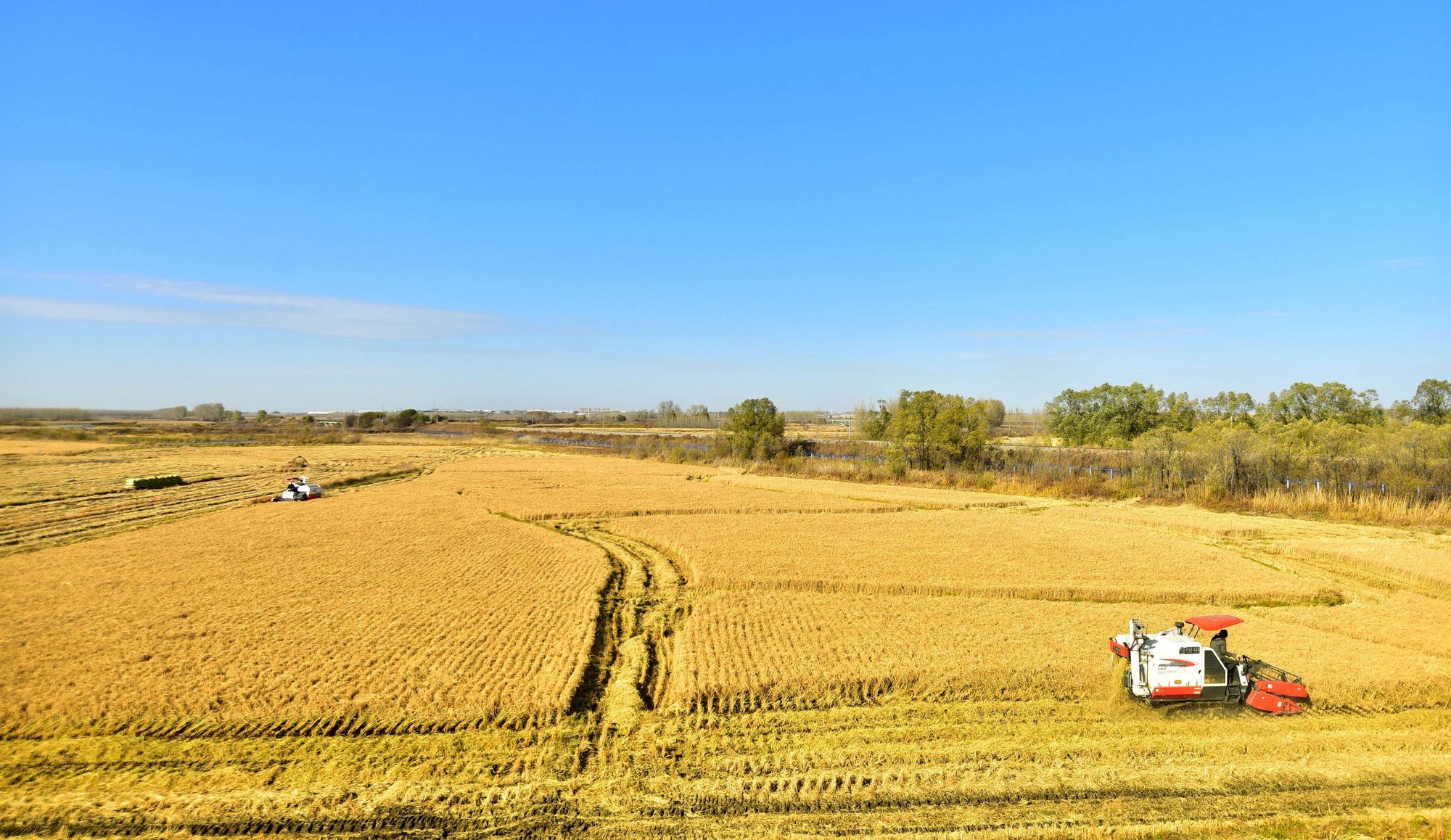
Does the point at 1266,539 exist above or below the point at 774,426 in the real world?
below

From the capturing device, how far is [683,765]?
1145 cm

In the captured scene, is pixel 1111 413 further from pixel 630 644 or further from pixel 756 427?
pixel 630 644

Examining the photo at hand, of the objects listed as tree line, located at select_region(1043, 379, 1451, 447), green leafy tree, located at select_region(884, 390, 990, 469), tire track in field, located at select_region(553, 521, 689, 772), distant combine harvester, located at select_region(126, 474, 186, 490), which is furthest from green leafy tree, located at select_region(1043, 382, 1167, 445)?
distant combine harvester, located at select_region(126, 474, 186, 490)

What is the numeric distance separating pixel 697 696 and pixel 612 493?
107 ft

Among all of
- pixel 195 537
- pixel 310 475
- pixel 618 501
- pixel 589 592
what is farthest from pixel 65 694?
pixel 310 475

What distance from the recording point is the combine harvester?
12906 mm

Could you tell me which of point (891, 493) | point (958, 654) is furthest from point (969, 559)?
point (891, 493)

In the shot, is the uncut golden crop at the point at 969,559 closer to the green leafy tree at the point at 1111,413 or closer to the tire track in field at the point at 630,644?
the tire track in field at the point at 630,644

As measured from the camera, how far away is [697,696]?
45.2 ft

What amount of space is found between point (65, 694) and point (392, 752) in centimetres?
717

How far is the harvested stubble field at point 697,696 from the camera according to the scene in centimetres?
1030

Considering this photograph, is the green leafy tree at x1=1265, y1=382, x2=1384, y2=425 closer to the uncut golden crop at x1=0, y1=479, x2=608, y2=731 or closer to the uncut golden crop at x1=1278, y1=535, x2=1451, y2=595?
the uncut golden crop at x1=1278, y1=535, x2=1451, y2=595

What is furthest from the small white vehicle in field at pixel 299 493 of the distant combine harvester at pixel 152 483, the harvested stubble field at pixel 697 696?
the harvested stubble field at pixel 697 696

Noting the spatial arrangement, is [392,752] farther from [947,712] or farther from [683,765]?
[947,712]
